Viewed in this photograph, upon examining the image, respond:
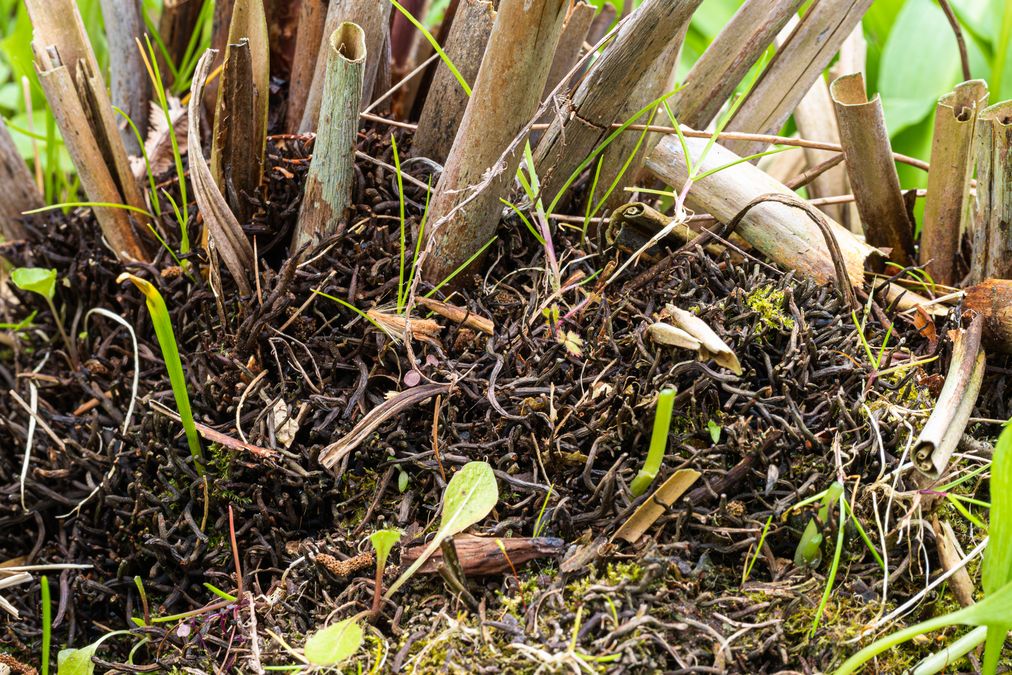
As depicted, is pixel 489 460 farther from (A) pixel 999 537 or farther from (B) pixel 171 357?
(A) pixel 999 537

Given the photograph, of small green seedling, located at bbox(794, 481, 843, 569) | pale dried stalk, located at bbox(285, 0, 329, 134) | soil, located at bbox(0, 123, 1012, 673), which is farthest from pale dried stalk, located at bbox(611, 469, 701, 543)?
pale dried stalk, located at bbox(285, 0, 329, 134)

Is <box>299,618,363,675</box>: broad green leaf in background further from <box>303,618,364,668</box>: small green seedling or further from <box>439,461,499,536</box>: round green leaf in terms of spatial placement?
<box>439,461,499,536</box>: round green leaf

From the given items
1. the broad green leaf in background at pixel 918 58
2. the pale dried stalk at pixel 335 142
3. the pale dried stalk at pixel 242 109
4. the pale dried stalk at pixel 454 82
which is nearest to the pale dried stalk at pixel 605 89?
the pale dried stalk at pixel 454 82

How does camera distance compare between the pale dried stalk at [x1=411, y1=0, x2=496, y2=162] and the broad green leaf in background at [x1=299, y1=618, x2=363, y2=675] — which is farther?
the pale dried stalk at [x1=411, y1=0, x2=496, y2=162]

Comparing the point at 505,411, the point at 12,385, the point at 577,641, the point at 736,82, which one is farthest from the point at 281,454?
the point at 736,82

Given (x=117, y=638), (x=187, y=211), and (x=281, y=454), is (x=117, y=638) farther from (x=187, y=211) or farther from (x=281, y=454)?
(x=187, y=211)

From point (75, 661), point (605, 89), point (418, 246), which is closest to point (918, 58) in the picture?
point (605, 89)
